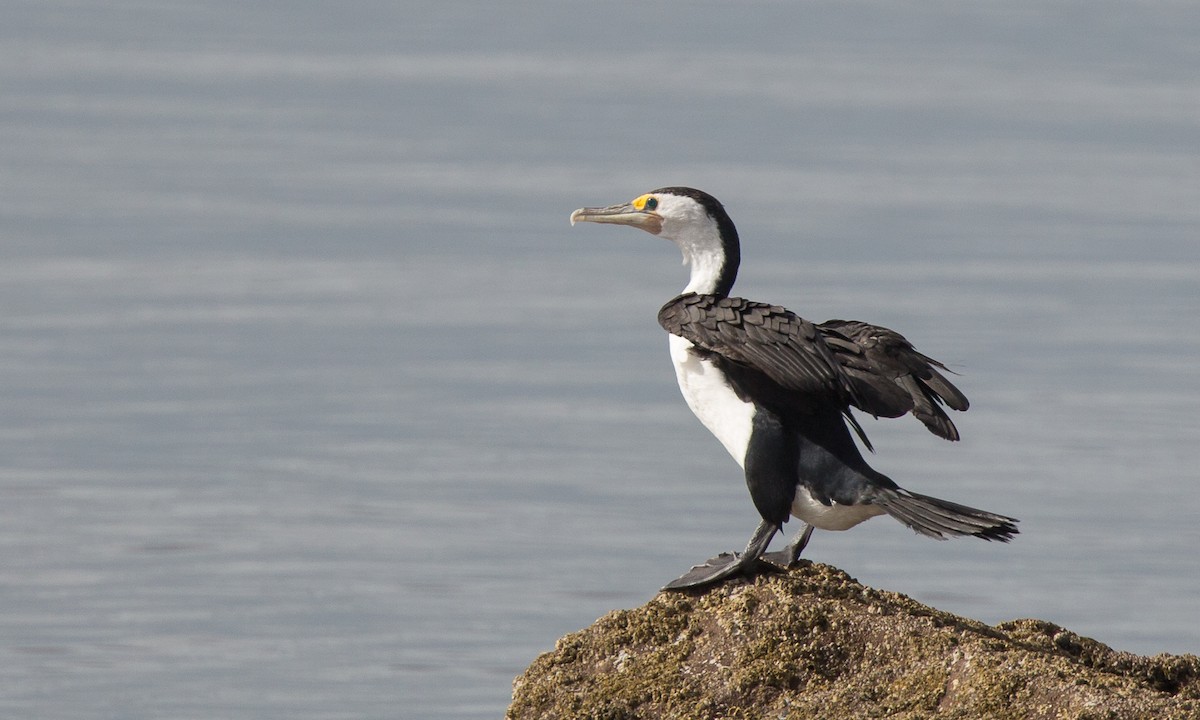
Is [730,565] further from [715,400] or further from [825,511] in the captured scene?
[715,400]

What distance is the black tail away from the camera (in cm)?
741

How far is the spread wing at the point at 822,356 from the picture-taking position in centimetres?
761

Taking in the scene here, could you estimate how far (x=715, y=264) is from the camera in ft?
27.2

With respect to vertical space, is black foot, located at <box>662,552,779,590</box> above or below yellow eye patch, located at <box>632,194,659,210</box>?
below

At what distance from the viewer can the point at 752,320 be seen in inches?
303

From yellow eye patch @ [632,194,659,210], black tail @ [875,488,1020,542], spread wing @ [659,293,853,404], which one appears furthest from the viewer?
yellow eye patch @ [632,194,659,210]

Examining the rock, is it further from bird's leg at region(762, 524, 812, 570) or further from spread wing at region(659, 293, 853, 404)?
spread wing at region(659, 293, 853, 404)

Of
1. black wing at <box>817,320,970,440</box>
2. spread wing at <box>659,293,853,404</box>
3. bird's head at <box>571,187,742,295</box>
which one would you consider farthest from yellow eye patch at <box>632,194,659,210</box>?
black wing at <box>817,320,970,440</box>

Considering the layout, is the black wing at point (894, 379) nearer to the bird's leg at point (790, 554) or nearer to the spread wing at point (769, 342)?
the spread wing at point (769, 342)

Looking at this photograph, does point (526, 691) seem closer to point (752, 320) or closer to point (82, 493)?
point (752, 320)

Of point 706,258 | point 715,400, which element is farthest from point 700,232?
point 715,400

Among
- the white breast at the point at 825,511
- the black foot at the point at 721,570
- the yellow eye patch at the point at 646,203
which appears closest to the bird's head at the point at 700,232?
the yellow eye patch at the point at 646,203

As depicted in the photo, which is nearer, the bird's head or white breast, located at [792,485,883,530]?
white breast, located at [792,485,883,530]

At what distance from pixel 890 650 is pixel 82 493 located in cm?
821
